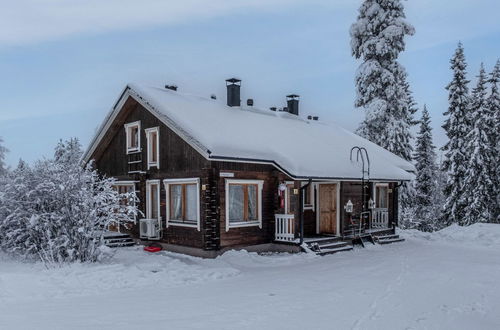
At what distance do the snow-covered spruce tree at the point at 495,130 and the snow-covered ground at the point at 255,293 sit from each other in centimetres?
1527

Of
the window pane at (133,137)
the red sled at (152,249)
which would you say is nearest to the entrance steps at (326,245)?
the red sled at (152,249)

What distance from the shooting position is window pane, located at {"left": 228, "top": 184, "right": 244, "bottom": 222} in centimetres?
1526

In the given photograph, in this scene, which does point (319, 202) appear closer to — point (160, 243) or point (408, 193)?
point (160, 243)

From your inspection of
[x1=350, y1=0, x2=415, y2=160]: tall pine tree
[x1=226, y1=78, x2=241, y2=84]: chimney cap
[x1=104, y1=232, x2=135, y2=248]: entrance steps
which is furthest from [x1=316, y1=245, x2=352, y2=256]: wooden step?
[x1=350, y1=0, x2=415, y2=160]: tall pine tree

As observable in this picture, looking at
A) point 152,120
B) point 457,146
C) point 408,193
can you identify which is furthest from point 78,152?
point 457,146

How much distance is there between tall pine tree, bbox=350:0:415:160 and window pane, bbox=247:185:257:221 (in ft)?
46.3

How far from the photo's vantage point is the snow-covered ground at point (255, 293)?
7.56m

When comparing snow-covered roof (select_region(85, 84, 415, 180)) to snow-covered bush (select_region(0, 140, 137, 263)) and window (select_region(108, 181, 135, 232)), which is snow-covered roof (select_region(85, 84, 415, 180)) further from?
snow-covered bush (select_region(0, 140, 137, 263))

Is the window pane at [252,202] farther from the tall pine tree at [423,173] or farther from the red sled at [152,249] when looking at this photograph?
the tall pine tree at [423,173]

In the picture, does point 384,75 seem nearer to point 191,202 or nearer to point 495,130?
point 495,130

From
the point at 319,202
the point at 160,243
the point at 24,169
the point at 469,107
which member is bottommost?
the point at 160,243

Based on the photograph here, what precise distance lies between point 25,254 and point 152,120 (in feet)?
22.7

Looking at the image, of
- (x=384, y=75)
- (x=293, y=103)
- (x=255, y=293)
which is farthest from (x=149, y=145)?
(x=384, y=75)

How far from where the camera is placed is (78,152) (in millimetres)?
42812
